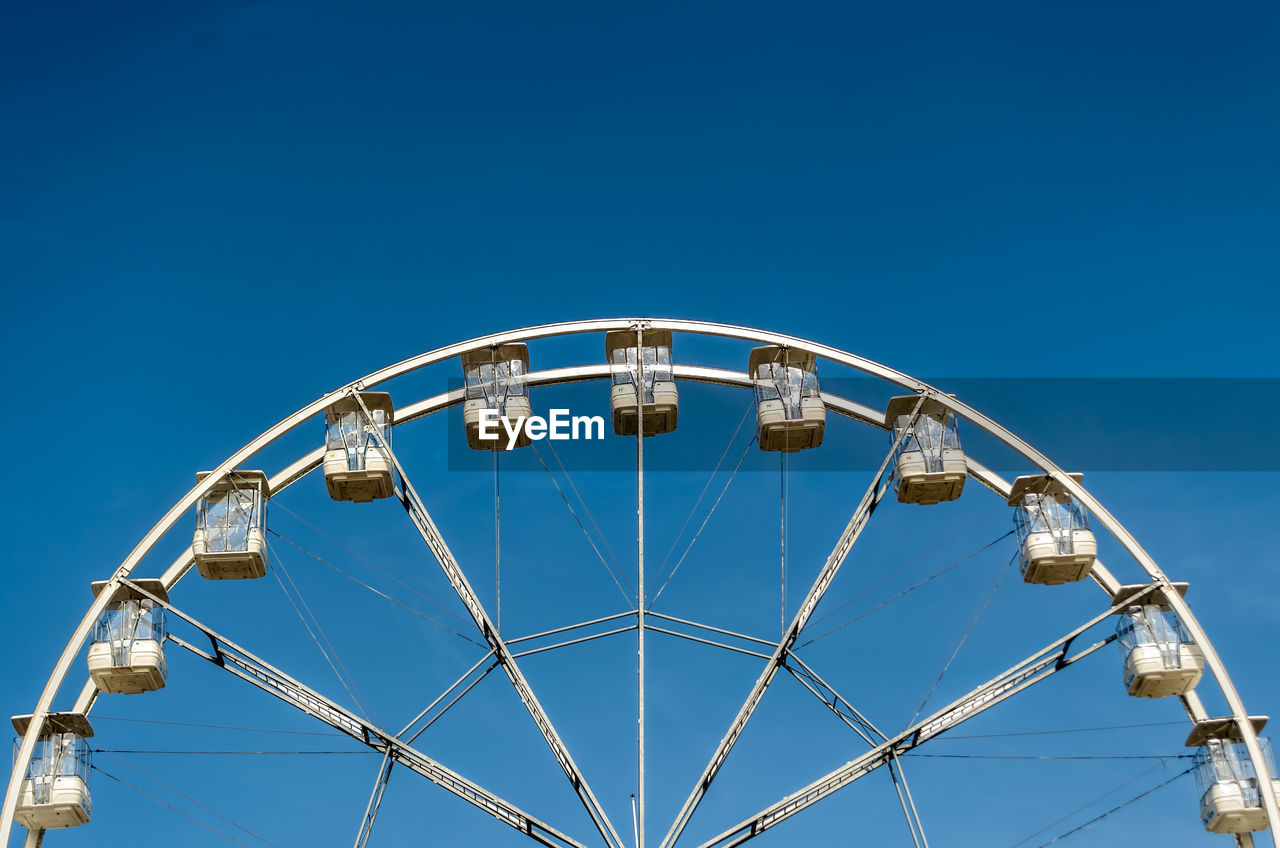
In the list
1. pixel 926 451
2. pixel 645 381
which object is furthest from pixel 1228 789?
pixel 645 381

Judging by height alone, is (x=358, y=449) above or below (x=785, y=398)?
below

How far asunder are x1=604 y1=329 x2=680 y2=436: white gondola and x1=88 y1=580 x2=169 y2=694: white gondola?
8.33 metres

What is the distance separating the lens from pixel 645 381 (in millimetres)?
29547

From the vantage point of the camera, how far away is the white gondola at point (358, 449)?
29.1 m

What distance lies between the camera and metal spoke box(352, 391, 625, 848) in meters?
25.8

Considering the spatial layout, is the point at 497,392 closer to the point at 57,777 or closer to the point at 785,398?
the point at 785,398

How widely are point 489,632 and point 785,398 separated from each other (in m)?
6.49

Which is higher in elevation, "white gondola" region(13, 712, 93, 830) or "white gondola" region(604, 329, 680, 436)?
"white gondola" region(604, 329, 680, 436)

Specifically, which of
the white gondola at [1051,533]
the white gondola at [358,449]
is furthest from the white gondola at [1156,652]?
the white gondola at [358,449]

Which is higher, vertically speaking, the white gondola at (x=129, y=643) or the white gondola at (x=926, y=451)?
the white gondola at (x=926, y=451)

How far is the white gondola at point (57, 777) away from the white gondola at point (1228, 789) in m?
18.3

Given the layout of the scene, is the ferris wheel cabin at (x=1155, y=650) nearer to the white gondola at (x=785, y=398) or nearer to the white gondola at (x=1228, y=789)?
the white gondola at (x=1228, y=789)

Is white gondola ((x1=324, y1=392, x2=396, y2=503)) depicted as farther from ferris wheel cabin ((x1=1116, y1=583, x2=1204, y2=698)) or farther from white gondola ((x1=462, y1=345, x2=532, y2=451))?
ferris wheel cabin ((x1=1116, y1=583, x2=1204, y2=698))

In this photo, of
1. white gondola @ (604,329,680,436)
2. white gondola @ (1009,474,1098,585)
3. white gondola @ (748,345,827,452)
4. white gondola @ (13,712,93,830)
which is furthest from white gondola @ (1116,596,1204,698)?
white gondola @ (13,712,93,830)
